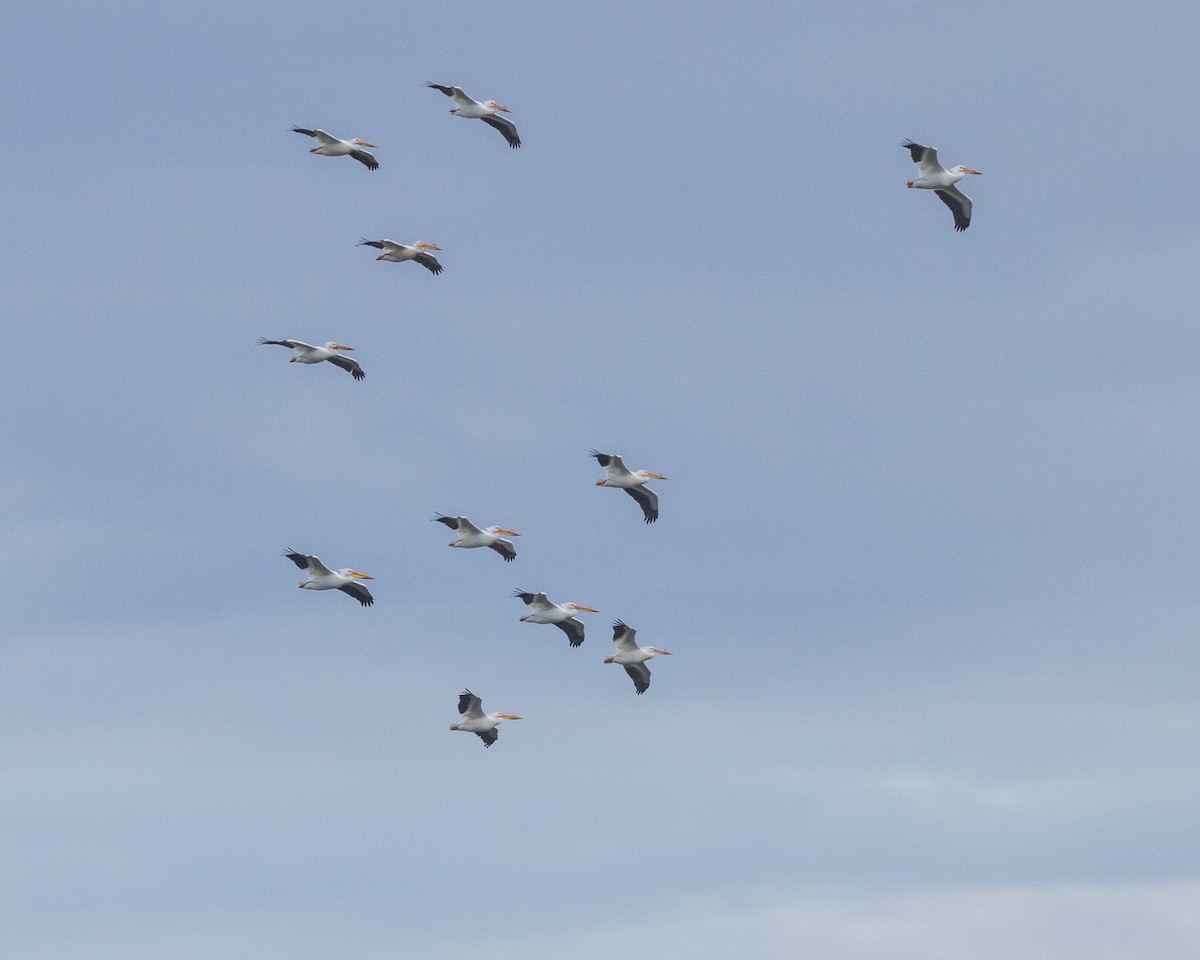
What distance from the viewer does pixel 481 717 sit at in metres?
121

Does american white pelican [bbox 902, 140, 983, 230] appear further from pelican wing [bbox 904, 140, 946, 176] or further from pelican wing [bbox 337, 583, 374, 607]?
pelican wing [bbox 337, 583, 374, 607]

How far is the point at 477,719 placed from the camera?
395 ft

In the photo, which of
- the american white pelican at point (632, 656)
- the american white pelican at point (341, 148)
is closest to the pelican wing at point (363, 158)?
the american white pelican at point (341, 148)

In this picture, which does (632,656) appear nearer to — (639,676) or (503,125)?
(639,676)

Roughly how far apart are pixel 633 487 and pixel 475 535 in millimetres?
5663

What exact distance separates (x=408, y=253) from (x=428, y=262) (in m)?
1.11

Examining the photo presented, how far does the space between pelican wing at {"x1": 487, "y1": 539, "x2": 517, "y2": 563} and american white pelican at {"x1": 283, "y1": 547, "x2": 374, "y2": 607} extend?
193 inches

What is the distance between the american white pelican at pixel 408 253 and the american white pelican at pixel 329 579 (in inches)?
418

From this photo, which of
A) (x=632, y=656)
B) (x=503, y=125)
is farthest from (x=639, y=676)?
(x=503, y=125)

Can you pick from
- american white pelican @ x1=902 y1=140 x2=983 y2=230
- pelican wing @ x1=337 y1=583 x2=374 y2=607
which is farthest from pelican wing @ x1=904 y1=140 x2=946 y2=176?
pelican wing @ x1=337 y1=583 x2=374 y2=607

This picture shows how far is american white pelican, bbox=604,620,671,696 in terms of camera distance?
120 metres

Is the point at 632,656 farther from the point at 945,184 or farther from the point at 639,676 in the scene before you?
the point at 945,184

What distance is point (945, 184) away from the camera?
11344 centimetres

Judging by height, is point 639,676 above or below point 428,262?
below
